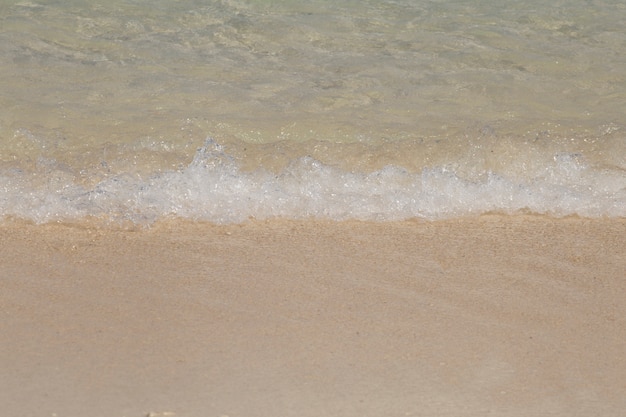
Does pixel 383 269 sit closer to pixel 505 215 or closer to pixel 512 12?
pixel 505 215

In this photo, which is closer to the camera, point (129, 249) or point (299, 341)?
point (299, 341)

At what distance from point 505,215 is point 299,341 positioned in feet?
4.36

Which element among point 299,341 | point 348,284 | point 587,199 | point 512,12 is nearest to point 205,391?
Answer: point 299,341

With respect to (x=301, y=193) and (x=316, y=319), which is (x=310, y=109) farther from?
(x=316, y=319)

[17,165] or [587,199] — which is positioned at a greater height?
[587,199]

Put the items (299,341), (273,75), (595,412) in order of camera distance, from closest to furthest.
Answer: (595,412) → (299,341) → (273,75)

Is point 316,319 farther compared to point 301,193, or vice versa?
point 301,193

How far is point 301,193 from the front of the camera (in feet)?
12.4

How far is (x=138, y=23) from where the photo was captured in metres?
5.74

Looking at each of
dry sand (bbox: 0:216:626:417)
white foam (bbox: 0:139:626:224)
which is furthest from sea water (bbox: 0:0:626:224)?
dry sand (bbox: 0:216:626:417)

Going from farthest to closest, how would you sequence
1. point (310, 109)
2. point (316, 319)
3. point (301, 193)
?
point (310, 109) → point (301, 193) → point (316, 319)

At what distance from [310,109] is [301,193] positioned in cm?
96

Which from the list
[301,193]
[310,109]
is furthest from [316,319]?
[310,109]

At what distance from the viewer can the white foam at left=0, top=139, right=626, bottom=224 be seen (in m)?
3.62
